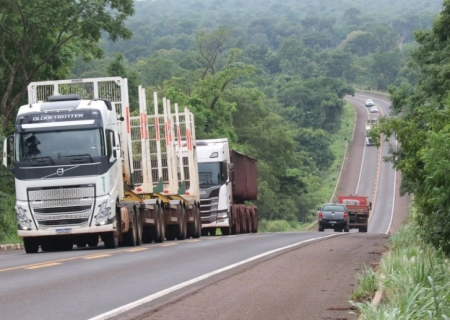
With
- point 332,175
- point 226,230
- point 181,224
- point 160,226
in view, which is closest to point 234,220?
point 226,230

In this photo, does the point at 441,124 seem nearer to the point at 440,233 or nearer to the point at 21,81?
the point at 440,233

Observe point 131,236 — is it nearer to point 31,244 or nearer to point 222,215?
point 31,244

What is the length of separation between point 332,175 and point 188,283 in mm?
99229

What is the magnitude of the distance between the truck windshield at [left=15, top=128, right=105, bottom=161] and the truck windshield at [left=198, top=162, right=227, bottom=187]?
1423 cm

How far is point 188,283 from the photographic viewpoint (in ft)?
46.9

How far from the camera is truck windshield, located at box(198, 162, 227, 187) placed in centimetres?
3688

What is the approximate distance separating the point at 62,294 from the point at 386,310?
15.7 feet

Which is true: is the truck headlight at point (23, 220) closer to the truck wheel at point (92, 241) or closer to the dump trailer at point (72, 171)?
the dump trailer at point (72, 171)

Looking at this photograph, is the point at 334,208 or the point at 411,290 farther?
the point at 334,208

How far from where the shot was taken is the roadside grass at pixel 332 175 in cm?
7294

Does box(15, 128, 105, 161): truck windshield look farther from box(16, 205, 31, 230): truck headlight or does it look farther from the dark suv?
the dark suv

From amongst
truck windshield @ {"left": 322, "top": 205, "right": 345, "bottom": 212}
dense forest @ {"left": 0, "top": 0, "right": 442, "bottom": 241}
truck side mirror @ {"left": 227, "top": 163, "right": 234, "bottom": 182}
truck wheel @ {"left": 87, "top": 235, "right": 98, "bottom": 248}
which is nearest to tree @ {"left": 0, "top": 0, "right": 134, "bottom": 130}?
dense forest @ {"left": 0, "top": 0, "right": 442, "bottom": 241}

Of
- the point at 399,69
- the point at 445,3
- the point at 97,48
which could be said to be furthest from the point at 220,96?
the point at 399,69

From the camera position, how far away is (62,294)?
41.6 feet
